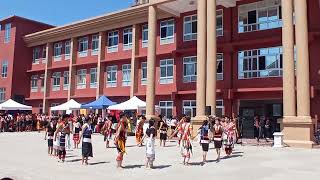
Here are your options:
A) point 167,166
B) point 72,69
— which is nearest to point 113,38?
point 72,69

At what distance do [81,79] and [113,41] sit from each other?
573 cm

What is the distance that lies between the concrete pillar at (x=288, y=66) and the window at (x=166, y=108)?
11676 millimetres

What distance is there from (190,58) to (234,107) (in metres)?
5.36

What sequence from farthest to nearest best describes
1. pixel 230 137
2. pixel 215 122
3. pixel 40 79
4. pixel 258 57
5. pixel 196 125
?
pixel 40 79 → pixel 258 57 → pixel 196 125 → pixel 230 137 → pixel 215 122

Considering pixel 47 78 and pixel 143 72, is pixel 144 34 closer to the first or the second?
pixel 143 72

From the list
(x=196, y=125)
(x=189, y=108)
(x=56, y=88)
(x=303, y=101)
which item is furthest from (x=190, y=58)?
(x=56, y=88)

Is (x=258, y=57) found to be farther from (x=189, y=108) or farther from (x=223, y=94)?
(x=189, y=108)

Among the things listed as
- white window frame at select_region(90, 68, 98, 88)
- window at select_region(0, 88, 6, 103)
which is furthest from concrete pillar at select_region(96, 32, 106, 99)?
window at select_region(0, 88, 6, 103)

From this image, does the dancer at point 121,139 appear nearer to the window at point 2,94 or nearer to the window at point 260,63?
the window at point 260,63

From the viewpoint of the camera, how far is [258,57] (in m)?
27.8

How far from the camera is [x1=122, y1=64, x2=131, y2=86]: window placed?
36116 millimetres

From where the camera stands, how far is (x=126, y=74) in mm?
36375

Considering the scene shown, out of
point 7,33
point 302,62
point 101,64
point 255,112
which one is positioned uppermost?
point 7,33

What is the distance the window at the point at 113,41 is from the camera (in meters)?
37.4
